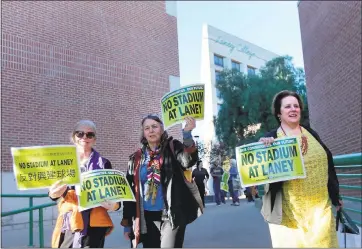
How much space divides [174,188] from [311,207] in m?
1.01

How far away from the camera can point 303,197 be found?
2947 millimetres

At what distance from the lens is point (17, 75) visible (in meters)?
10.5

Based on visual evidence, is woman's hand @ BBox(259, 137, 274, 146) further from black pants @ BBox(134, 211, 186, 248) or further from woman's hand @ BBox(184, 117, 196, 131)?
black pants @ BBox(134, 211, 186, 248)

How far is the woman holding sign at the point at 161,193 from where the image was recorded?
3.17m

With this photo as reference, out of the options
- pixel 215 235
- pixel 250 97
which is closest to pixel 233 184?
pixel 215 235

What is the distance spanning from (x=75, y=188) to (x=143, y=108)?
960cm

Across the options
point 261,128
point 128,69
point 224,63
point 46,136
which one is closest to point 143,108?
point 128,69

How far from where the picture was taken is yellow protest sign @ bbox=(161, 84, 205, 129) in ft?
10.9

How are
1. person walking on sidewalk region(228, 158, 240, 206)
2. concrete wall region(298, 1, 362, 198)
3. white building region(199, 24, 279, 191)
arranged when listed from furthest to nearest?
white building region(199, 24, 279, 191) → person walking on sidewalk region(228, 158, 240, 206) → concrete wall region(298, 1, 362, 198)

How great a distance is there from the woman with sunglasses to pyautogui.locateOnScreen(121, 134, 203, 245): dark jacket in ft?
0.58

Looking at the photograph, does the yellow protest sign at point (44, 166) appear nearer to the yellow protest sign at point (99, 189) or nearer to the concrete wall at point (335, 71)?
the yellow protest sign at point (99, 189)

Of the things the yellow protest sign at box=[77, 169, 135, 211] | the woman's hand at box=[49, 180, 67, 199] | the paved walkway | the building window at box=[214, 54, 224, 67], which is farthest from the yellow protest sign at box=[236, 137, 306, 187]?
the building window at box=[214, 54, 224, 67]

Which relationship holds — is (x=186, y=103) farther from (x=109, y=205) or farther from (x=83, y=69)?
(x=83, y=69)

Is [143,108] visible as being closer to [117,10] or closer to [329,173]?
[117,10]
